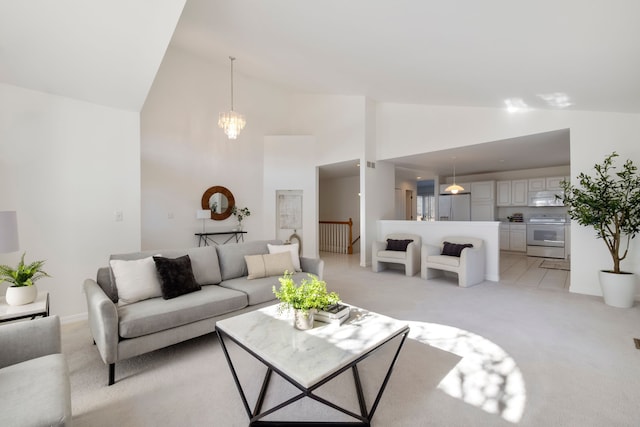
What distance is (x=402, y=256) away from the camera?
554 cm

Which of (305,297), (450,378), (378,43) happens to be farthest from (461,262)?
(305,297)

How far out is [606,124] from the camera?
4.03 m

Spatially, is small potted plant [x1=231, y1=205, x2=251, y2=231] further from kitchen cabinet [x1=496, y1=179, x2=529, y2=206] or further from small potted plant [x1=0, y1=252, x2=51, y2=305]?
kitchen cabinet [x1=496, y1=179, x2=529, y2=206]

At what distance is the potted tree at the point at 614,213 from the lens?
11.9ft

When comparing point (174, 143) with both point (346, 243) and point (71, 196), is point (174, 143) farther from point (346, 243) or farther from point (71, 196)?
point (346, 243)

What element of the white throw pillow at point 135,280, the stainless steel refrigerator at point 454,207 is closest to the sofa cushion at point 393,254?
the white throw pillow at point 135,280

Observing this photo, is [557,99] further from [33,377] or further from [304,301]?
[33,377]

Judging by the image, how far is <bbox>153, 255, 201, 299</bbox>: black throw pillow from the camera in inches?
105

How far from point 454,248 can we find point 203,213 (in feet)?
16.2

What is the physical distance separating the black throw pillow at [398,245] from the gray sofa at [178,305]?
8.43 ft

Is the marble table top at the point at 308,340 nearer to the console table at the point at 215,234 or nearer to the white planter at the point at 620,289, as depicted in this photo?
the white planter at the point at 620,289

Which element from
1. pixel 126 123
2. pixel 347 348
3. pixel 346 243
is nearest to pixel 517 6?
pixel 347 348

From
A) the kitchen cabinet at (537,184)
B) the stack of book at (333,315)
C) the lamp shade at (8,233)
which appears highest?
the kitchen cabinet at (537,184)

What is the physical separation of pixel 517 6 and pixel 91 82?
401cm
